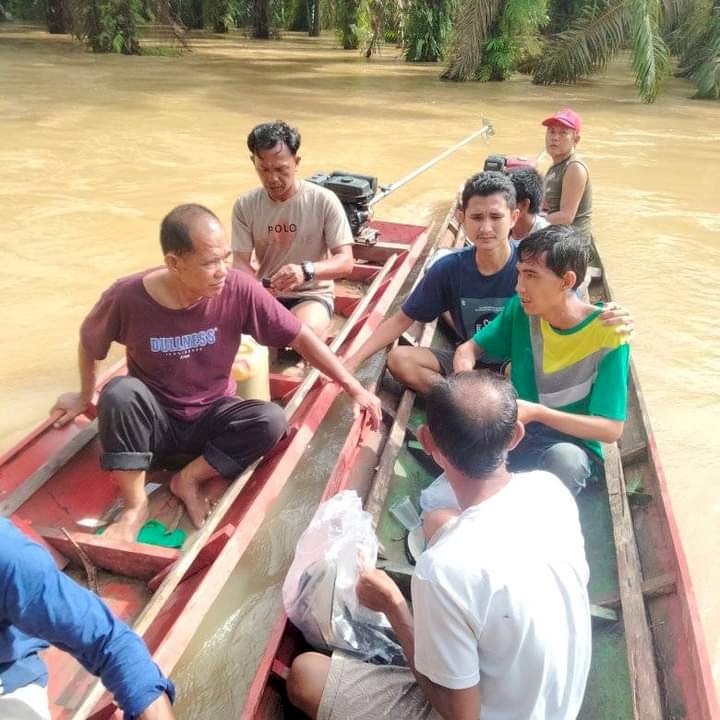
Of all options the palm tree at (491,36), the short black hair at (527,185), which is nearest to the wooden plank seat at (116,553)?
the short black hair at (527,185)

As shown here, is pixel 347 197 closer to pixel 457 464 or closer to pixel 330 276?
pixel 330 276

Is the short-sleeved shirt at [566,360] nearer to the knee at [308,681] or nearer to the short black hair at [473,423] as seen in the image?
the short black hair at [473,423]

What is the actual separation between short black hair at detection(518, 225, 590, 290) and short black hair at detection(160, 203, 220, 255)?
1.20m

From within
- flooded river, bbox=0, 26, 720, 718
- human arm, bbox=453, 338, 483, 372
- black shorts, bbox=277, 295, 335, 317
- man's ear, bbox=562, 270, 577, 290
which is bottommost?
flooded river, bbox=0, 26, 720, 718

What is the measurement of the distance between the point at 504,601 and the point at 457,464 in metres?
0.32

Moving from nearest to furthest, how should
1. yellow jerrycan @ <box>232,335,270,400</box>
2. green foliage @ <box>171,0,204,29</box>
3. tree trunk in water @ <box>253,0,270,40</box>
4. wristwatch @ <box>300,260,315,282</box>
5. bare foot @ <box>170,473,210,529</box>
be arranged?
bare foot @ <box>170,473,210,529</box> < yellow jerrycan @ <box>232,335,270,400</box> < wristwatch @ <box>300,260,315,282</box> < tree trunk in water @ <box>253,0,270,40</box> < green foliage @ <box>171,0,204,29</box>

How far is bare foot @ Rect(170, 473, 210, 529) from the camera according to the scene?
298cm

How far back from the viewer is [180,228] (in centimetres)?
259

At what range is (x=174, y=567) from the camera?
238cm

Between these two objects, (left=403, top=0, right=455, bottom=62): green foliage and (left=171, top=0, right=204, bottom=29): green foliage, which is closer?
(left=403, top=0, right=455, bottom=62): green foliage

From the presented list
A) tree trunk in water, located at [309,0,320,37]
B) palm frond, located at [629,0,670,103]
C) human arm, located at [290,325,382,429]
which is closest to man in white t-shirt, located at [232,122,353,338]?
human arm, located at [290,325,382,429]

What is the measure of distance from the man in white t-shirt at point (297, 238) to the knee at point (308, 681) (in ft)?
7.62

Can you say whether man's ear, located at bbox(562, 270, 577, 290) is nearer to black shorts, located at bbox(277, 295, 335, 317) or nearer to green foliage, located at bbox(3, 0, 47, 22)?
black shorts, located at bbox(277, 295, 335, 317)

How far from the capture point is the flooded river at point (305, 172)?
3.94 m
